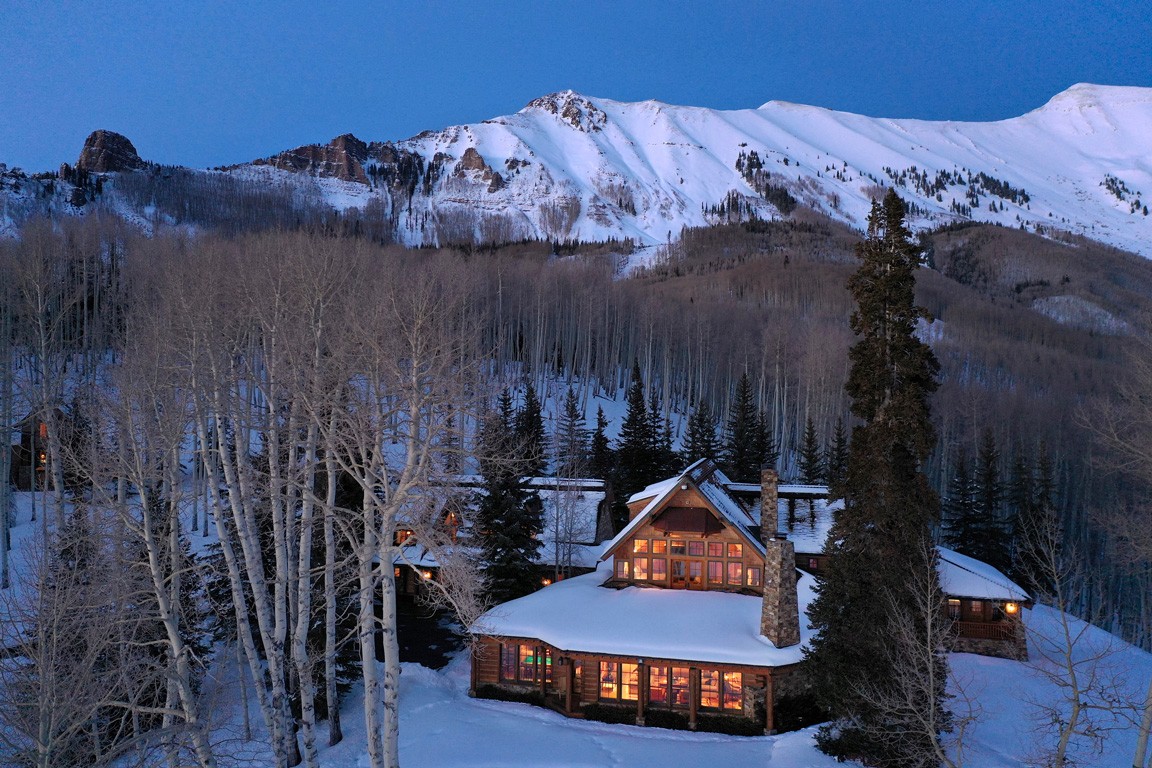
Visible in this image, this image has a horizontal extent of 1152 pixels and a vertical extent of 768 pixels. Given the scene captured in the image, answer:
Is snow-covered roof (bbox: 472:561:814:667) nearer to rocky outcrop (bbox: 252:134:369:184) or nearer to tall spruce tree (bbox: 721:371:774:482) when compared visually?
tall spruce tree (bbox: 721:371:774:482)

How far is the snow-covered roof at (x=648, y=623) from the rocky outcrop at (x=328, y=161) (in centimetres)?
15302

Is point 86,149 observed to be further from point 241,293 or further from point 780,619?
point 780,619

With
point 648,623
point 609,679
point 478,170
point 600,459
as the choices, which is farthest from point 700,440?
point 478,170

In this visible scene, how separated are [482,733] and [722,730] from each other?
21.6 ft

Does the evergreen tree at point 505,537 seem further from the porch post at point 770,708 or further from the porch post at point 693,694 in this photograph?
the porch post at point 770,708

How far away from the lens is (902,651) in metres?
14.2

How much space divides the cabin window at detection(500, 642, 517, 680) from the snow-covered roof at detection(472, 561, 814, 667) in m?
0.86

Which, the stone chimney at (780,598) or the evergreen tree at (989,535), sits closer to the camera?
the stone chimney at (780,598)

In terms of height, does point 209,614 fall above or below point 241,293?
below

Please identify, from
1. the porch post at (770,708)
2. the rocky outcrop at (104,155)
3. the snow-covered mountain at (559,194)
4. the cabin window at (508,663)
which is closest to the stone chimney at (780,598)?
the porch post at (770,708)

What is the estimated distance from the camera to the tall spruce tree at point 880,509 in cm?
1507

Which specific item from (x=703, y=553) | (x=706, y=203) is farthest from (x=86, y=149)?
(x=703, y=553)

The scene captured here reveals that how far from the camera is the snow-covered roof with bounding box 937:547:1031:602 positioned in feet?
77.0

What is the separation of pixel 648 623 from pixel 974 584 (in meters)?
12.9
